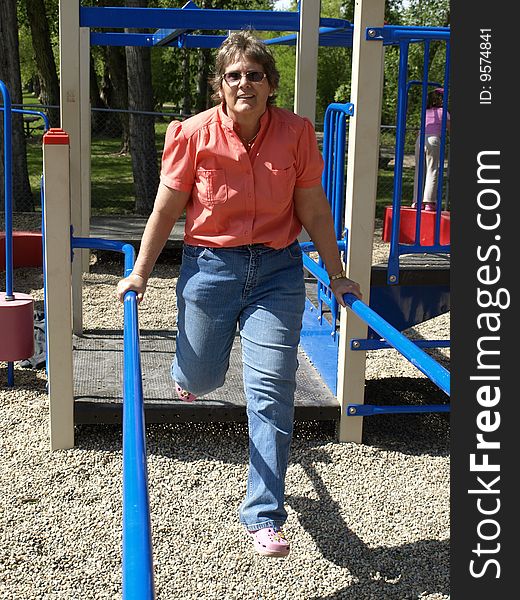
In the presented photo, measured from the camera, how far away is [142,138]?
1291 cm

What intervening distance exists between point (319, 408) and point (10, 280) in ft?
6.90

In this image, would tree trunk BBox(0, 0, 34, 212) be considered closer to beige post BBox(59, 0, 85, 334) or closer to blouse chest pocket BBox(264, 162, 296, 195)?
beige post BBox(59, 0, 85, 334)

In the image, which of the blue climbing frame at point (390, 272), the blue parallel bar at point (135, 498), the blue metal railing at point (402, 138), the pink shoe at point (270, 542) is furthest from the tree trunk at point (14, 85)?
the blue parallel bar at point (135, 498)

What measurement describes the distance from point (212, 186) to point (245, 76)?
14.8 inches

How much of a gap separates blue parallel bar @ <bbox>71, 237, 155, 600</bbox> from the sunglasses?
1108mm

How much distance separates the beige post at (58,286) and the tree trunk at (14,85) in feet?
21.8

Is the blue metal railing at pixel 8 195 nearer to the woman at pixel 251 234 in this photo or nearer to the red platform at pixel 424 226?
the woman at pixel 251 234

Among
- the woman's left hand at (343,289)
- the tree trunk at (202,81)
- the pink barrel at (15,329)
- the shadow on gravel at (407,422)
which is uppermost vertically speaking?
the tree trunk at (202,81)

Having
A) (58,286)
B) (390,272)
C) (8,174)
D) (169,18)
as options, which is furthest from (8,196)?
(390,272)

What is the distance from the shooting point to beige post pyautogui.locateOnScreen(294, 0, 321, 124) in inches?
193

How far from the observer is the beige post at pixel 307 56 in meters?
4.91

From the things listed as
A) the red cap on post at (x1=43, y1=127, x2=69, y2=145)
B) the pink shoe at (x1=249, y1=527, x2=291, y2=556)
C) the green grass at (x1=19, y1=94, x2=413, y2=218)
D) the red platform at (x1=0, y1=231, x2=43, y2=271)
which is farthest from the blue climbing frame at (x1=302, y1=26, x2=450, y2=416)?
the green grass at (x1=19, y1=94, x2=413, y2=218)

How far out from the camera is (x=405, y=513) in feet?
13.3

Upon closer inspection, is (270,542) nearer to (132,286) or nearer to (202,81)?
(132,286)
